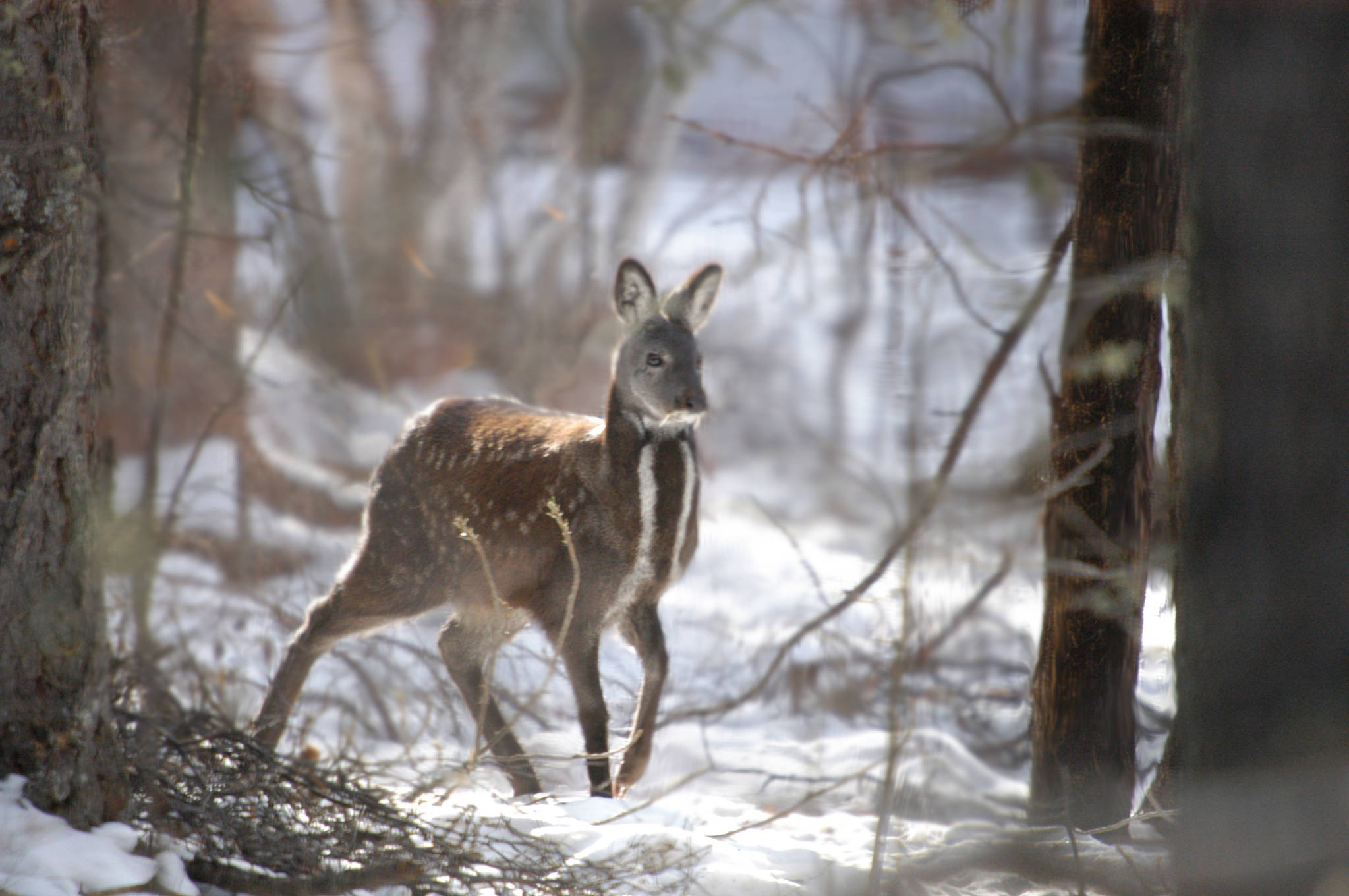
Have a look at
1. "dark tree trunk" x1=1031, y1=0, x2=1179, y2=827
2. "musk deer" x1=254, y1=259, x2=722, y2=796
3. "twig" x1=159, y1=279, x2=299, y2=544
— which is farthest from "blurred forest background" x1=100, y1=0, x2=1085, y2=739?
"musk deer" x1=254, y1=259, x2=722, y2=796

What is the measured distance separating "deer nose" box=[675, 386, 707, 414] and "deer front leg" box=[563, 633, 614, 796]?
22.2 inches

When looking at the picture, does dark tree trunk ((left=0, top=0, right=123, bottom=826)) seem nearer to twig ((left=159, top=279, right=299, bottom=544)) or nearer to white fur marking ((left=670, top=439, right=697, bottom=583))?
white fur marking ((left=670, top=439, right=697, bottom=583))

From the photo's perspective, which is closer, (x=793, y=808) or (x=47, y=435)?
(x=47, y=435)

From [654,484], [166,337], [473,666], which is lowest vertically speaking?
[473,666]

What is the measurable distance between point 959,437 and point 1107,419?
35 centimetres

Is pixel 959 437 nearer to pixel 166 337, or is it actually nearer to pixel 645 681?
pixel 645 681

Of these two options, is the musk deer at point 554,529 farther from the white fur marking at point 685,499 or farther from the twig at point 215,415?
the twig at point 215,415

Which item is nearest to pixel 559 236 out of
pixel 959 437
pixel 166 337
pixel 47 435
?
pixel 166 337

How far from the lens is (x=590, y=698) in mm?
2252

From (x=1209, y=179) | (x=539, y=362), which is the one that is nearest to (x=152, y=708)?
(x=539, y=362)

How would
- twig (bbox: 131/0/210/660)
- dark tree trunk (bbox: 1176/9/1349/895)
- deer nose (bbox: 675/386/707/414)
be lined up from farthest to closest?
twig (bbox: 131/0/210/660), deer nose (bbox: 675/386/707/414), dark tree trunk (bbox: 1176/9/1349/895)

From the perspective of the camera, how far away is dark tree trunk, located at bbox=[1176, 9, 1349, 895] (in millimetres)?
1380

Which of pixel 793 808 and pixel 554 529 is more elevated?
pixel 554 529

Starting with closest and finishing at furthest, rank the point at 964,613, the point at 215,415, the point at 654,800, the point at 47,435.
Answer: the point at 47,435 → the point at 654,800 → the point at 964,613 → the point at 215,415
